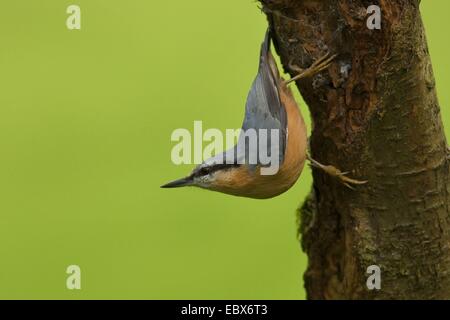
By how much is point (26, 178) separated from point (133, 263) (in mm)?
1131

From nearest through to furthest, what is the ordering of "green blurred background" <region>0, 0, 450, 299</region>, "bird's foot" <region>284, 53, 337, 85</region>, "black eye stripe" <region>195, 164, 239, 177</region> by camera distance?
"bird's foot" <region>284, 53, 337, 85</region> < "black eye stripe" <region>195, 164, 239, 177</region> < "green blurred background" <region>0, 0, 450, 299</region>

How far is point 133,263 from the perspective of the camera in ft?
18.7

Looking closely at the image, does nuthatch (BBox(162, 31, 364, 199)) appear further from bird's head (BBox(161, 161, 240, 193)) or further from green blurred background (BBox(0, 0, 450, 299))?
green blurred background (BBox(0, 0, 450, 299))

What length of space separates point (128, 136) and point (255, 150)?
240 cm

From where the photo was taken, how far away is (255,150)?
3.91 m

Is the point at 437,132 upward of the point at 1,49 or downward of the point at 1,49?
downward

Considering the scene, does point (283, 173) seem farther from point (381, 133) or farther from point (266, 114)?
point (381, 133)

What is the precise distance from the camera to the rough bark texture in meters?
3.26

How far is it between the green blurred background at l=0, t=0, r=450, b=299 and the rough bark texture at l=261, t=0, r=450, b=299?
196 centimetres

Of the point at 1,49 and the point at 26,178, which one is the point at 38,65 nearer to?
the point at 1,49

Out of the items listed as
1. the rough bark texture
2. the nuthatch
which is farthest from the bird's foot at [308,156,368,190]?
the nuthatch

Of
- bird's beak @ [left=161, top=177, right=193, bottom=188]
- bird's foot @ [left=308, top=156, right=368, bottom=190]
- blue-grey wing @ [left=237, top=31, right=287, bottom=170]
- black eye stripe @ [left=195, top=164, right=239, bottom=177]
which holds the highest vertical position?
blue-grey wing @ [left=237, top=31, right=287, bottom=170]

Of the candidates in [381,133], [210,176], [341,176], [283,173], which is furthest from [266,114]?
[381,133]
